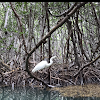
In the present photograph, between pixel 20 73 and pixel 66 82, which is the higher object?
pixel 20 73

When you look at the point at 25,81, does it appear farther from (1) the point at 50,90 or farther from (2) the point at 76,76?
(2) the point at 76,76

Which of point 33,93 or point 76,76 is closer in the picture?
point 33,93

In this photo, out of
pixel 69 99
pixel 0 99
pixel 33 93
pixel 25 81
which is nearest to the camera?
pixel 69 99

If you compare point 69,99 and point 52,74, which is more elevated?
point 52,74

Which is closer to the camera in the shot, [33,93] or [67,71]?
[33,93]

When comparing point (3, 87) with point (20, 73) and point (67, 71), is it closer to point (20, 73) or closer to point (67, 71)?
point (20, 73)

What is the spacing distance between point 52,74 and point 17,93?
173 cm

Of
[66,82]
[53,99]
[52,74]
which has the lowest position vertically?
[53,99]

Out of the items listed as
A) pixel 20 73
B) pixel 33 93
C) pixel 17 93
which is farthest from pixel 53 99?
pixel 20 73

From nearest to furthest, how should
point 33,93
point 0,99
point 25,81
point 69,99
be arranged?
point 69,99 < point 0,99 < point 33,93 < point 25,81

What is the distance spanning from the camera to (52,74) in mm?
5625

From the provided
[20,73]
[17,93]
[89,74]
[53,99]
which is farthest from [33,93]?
[89,74]

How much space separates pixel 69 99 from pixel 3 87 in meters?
2.86

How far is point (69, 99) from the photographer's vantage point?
369cm
